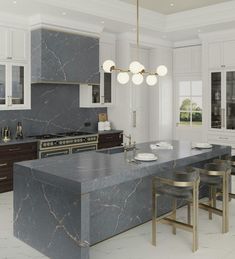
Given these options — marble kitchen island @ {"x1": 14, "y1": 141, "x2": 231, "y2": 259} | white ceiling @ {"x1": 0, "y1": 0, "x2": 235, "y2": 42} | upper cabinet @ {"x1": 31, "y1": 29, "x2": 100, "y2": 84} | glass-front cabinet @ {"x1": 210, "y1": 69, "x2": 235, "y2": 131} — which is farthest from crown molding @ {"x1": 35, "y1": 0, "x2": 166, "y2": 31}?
marble kitchen island @ {"x1": 14, "y1": 141, "x2": 231, "y2": 259}

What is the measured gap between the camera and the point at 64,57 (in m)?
5.96

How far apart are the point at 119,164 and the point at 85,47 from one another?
3.41 m

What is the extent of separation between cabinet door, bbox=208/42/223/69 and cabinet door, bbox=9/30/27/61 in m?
3.74

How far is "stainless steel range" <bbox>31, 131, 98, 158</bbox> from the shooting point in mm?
5688

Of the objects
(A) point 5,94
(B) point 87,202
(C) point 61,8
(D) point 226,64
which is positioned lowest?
(B) point 87,202

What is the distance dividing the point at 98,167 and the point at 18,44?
325cm

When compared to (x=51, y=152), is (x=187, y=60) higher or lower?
higher

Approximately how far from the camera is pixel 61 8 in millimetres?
5277

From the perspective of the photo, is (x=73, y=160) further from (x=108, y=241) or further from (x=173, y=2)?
(x=173, y=2)

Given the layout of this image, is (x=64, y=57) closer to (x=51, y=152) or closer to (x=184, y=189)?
(x=51, y=152)

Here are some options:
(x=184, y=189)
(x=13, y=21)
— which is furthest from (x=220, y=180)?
(x=13, y=21)

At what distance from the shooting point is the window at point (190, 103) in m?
7.76

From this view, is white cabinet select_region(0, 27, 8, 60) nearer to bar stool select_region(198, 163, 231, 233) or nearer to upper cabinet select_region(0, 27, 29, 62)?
upper cabinet select_region(0, 27, 29, 62)

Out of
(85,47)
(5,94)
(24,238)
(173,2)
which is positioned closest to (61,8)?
(85,47)
